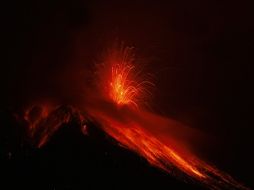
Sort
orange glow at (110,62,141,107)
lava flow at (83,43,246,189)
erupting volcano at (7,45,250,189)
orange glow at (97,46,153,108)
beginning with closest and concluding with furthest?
erupting volcano at (7,45,250,189), lava flow at (83,43,246,189), orange glow at (110,62,141,107), orange glow at (97,46,153,108)

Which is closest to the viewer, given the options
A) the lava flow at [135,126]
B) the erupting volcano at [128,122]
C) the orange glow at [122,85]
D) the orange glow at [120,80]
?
the erupting volcano at [128,122]

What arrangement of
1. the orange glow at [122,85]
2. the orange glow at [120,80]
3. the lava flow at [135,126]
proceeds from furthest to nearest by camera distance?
the orange glow at [120,80], the orange glow at [122,85], the lava flow at [135,126]

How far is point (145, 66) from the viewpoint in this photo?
103 feet

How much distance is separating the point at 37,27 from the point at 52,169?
11.6 meters

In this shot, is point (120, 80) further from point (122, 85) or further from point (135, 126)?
point (135, 126)

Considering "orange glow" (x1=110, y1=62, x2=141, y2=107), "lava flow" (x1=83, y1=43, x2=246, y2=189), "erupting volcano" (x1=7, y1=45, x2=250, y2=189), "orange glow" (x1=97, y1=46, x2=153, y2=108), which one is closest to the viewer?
"erupting volcano" (x1=7, y1=45, x2=250, y2=189)

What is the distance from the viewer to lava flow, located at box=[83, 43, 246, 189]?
71.5 ft

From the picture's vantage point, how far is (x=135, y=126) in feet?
82.0

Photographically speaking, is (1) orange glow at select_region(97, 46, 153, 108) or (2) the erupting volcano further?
(1) orange glow at select_region(97, 46, 153, 108)

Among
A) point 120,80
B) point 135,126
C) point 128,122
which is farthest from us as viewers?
point 135,126

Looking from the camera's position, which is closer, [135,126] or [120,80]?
[120,80]

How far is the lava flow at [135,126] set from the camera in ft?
71.5

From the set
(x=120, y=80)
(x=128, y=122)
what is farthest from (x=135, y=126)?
(x=120, y=80)

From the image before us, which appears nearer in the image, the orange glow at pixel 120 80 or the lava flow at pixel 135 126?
the lava flow at pixel 135 126
